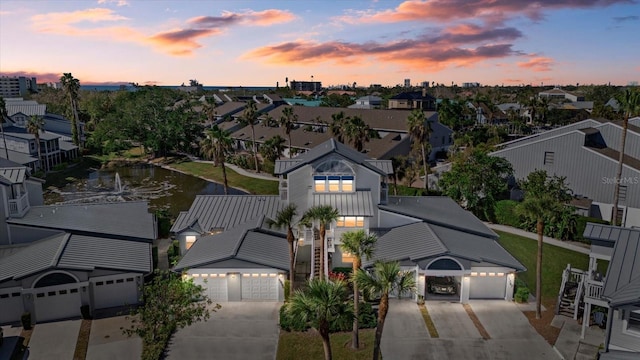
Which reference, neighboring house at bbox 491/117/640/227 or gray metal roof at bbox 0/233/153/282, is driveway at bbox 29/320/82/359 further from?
neighboring house at bbox 491/117/640/227

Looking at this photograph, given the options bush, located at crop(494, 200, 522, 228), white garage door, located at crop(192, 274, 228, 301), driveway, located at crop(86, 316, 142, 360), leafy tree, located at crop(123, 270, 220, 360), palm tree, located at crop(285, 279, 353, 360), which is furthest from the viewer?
bush, located at crop(494, 200, 522, 228)

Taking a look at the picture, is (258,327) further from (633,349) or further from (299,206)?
(633,349)

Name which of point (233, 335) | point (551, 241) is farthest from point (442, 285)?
point (551, 241)

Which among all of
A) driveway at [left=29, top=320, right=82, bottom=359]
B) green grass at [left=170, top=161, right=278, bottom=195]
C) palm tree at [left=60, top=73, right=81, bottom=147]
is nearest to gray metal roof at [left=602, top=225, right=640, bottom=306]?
driveway at [left=29, top=320, right=82, bottom=359]

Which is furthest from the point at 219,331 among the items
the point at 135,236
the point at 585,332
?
the point at 585,332

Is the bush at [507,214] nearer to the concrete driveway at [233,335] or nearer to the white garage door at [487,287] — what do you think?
the white garage door at [487,287]

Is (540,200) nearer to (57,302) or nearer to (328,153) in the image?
(328,153)

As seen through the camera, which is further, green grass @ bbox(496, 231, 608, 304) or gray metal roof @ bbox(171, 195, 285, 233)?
gray metal roof @ bbox(171, 195, 285, 233)

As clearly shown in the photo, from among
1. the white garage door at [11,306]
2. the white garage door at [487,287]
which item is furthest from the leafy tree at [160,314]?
the white garage door at [487,287]
